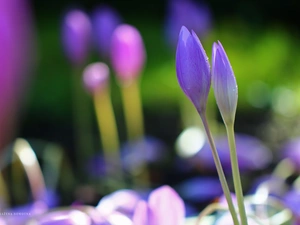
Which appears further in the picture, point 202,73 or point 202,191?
point 202,191

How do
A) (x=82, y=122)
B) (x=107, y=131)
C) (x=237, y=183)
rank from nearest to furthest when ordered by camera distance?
(x=237, y=183)
(x=107, y=131)
(x=82, y=122)

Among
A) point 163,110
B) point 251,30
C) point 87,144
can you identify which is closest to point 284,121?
point 87,144

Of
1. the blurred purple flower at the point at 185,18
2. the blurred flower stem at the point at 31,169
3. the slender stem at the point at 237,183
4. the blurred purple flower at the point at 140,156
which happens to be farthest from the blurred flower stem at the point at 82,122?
the slender stem at the point at 237,183

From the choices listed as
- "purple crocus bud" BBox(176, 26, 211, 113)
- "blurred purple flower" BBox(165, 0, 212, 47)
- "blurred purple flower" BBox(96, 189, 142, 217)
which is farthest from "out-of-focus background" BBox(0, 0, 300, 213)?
"purple crocus bud" BBox(176, 26, 211, 113)

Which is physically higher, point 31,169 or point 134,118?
point 31,169

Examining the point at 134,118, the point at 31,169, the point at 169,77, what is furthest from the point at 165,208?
the point at 169,77

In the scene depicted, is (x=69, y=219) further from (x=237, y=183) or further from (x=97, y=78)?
(x=97, y=78)

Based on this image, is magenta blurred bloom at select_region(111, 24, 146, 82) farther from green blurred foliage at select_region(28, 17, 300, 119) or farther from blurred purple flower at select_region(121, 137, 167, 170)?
green blurred foliage at select_region(28, 17, 300, 119)

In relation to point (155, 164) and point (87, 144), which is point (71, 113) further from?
point (155, 164)
